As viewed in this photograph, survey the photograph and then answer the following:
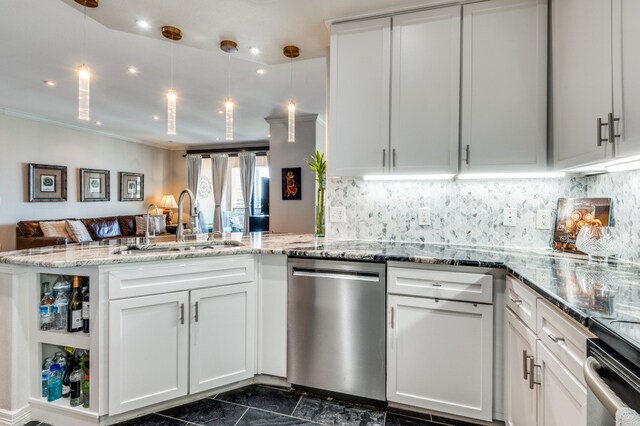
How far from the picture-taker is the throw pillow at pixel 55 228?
18.6ft

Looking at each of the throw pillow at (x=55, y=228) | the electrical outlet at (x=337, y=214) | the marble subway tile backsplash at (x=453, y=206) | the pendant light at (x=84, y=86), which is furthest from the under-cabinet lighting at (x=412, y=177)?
the throw pillow at (x=55, y=228)

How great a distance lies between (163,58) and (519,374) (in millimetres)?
4129

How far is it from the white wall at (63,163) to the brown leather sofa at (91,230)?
0.36 meters

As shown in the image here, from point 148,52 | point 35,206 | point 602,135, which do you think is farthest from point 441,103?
point 35,206

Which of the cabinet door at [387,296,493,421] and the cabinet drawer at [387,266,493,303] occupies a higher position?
the cabinet drawer at [387,266,493,303]

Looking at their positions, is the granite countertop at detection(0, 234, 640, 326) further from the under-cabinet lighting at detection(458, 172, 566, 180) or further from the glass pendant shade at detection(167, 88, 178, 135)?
the glass pendant shade at detection(167, 88, 178, 135)

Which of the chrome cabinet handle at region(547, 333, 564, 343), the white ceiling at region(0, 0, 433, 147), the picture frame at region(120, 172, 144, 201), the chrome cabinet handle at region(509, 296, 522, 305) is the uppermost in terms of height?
the white ceiling at region(0, 0, 433, 147)

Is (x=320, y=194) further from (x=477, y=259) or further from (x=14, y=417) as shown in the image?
(x=14, y=417)

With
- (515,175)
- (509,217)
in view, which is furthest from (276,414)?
(515,175)

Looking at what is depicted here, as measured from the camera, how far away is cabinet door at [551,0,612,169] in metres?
1.42

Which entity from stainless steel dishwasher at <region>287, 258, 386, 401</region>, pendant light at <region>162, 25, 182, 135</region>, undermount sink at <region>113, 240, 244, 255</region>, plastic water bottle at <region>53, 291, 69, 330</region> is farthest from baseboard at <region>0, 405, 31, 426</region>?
pendant light at <region>162, 25, 182, 135</region>

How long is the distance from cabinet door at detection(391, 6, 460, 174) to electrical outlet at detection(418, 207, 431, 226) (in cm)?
37

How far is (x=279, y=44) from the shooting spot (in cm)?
267

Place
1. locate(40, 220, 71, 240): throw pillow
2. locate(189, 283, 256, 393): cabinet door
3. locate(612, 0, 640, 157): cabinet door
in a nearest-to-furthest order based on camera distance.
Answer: locate(612, 0, 640, 157): cabinet door → locate(189, 283, 256, 393): cabinet door → locate(40, 220, 71, 240): throw pillow
